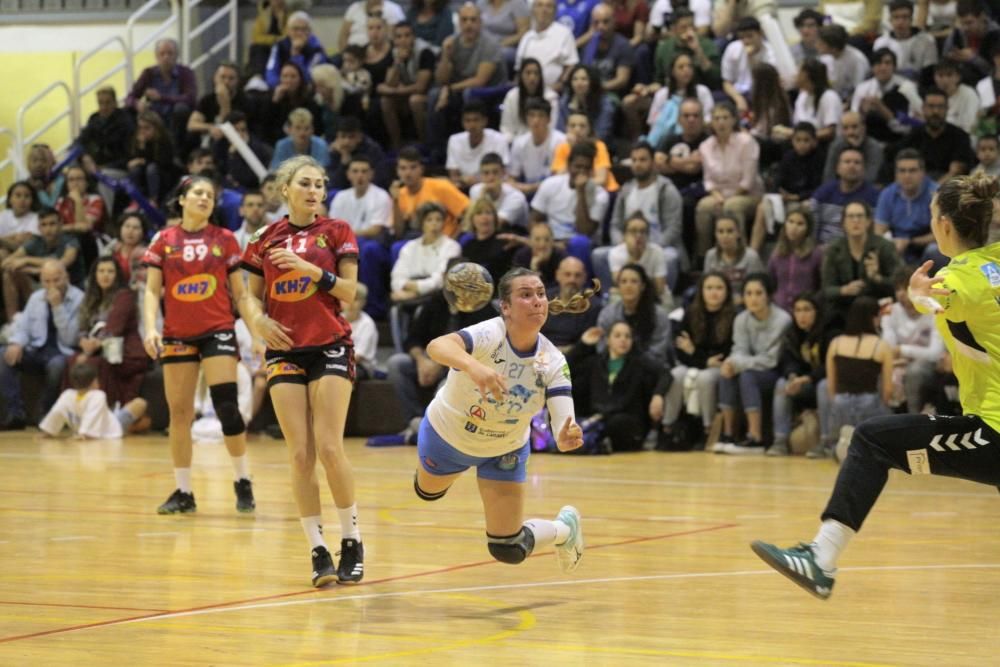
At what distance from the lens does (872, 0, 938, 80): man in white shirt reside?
50.6 ft

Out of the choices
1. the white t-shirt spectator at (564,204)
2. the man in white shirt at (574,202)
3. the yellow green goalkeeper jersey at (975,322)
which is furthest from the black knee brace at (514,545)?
the white t-shirt spectator at (564,204)

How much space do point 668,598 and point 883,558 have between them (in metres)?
1.63

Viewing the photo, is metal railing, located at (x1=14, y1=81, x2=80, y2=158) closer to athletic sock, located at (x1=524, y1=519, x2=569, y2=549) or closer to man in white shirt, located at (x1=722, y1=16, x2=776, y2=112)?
man in white shirt, located at (x1=722, y1=16, x2=776, y2=112)

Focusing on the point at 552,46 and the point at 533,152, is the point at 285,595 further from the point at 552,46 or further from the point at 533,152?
the point at 552,46

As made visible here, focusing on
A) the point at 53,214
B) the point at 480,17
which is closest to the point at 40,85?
the point at 53,214

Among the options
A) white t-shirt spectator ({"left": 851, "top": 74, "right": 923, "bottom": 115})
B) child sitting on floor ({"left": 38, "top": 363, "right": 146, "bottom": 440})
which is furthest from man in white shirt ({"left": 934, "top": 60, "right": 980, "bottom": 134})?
child sitting on floor ({"left": 38, "top": 363, "right": 146, "bottom": 440})

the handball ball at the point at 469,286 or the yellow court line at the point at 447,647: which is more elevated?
the handball ball at the point at 469,286

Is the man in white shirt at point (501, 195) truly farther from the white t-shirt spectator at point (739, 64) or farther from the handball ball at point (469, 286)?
the handball ball at point (469, 286)

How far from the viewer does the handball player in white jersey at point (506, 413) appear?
5.90 metres

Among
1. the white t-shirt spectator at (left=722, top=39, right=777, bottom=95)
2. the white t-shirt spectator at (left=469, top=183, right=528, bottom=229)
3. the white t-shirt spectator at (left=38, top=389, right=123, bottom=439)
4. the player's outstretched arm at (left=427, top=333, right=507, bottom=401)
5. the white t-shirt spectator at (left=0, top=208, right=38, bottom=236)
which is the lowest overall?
the white t-shirt spectator at (left=38, top=389, right=123, bottom=439)

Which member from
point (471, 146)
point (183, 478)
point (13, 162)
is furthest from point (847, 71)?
point (13, 162)

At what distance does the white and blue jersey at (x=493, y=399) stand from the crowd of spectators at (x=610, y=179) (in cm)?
695

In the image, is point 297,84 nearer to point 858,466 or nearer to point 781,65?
point 781,65

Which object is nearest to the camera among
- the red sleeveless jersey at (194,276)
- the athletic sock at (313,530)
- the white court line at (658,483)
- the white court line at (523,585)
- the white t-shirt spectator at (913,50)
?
the white court line at (523,585)
